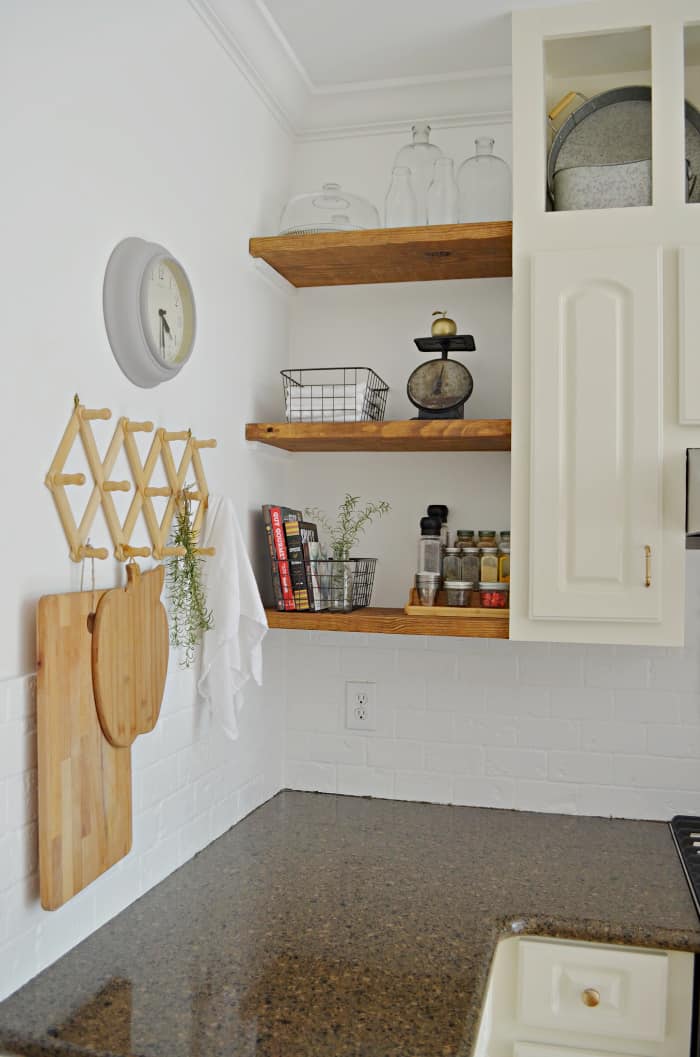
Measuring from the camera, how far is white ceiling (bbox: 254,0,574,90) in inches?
74.8

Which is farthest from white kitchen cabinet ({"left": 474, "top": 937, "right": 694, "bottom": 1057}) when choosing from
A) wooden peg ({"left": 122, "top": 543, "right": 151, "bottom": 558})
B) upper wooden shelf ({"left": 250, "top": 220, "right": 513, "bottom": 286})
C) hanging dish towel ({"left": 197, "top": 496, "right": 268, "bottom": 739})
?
upper wooden shelf ({"left": 250, "top": 220, "right": 513, "bottom": 286})

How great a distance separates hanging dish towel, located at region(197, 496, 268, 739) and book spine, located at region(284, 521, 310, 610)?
21cm

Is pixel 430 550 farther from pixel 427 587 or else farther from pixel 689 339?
pixel 689 339

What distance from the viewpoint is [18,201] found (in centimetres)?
126

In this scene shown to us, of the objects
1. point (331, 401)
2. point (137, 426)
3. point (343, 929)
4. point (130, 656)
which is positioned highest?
point (331, 401)

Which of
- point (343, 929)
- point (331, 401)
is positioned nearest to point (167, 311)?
point (331, 401)

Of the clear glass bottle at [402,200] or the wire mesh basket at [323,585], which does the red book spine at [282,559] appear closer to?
the wire mesh basket at [323,585]

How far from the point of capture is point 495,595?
2.01 m

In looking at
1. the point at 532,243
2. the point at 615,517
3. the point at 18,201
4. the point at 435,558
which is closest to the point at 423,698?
the point at 435,558

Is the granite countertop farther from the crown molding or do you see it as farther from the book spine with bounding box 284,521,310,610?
the crown molding

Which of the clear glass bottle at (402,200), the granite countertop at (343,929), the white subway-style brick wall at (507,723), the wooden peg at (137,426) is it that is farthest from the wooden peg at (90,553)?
the clear glass bottle at (402,200)

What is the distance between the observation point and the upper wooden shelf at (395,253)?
1979 millimetres

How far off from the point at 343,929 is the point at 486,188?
1.59m

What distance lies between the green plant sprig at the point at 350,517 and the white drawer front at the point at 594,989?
103 centimetres
